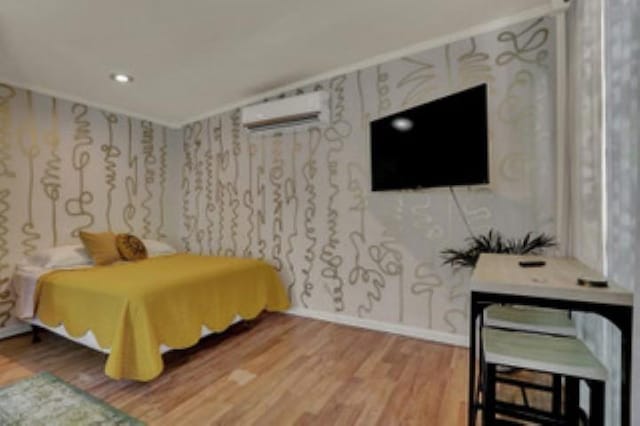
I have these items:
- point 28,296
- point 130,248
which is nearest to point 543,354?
point 130,248

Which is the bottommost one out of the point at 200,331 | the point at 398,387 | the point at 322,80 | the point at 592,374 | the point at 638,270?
the point at 398,387

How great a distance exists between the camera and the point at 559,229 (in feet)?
6.89

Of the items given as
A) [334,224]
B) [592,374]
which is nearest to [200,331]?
[334,224]

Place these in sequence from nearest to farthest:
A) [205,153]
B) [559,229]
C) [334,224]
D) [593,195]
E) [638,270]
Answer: [638,270] < [593,195] < [559,229] < [334,224] < [205,153]

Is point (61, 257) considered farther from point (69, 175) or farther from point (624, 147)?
point (624, 147)

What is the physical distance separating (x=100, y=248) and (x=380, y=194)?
2.71 metres

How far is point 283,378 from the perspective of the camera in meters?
2.09

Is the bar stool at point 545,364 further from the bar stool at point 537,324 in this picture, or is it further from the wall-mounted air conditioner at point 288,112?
the wall-mounted air conditioner at point 288,112

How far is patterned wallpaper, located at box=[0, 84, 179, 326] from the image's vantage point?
288cm

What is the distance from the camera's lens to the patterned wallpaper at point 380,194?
7.29 ft

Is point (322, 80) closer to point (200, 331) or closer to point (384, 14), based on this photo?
point (384, 14)

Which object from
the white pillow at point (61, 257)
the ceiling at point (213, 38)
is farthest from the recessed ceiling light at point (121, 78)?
the white pillow at point (61, 257)

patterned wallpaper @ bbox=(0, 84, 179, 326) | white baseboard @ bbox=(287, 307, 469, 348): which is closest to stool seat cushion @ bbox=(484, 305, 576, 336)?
white baseboard @ bbox=(287, 307, 469, 348)

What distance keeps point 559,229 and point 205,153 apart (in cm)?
370
